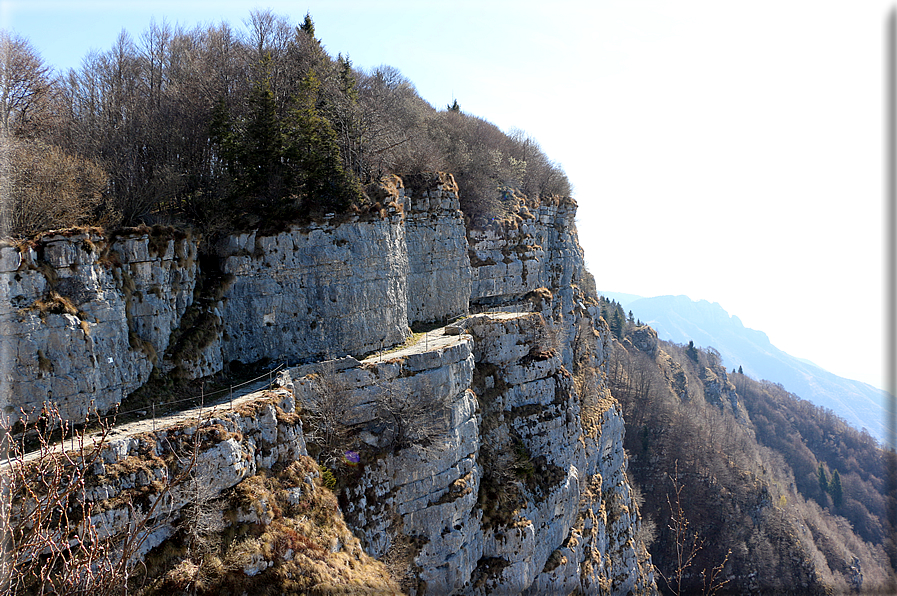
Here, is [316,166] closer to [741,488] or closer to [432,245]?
[432,245]

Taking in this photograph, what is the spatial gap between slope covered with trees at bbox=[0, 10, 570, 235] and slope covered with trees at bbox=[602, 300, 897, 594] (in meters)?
32.2

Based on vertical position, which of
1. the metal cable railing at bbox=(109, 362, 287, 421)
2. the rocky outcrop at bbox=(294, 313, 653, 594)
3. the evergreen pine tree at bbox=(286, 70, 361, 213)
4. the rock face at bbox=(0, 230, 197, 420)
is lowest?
the rocky outcrop at bbox=(294, 313, 653, 594)

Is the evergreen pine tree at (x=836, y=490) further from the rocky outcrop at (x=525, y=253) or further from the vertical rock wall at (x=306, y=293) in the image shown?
the vertical rock wall at (x=306, y=293)

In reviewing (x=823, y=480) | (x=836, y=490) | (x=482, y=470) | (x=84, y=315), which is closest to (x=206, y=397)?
(x=84, y=315)

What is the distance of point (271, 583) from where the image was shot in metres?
14.7

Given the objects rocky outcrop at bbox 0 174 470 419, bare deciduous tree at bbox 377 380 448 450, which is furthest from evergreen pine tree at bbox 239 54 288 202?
bare deciduous tree at bbox 377 380 448 450

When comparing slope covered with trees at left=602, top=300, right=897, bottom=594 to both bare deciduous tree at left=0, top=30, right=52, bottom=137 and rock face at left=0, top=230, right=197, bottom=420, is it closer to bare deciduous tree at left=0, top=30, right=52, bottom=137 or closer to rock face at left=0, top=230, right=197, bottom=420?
rock face at left=0, top=230, right=197, bottom=420

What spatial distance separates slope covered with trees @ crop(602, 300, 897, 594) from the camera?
5619cm

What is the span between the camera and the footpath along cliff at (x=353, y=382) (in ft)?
49.7

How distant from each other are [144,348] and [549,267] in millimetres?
32303

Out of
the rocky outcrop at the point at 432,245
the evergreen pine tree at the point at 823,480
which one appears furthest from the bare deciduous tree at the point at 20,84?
the evergreen pine tree at the point at 823,480

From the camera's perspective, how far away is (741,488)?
6206 cm

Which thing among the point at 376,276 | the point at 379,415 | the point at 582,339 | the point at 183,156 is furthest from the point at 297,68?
the point at 582,339

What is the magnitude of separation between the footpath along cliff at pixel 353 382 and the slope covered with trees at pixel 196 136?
1.68 m
